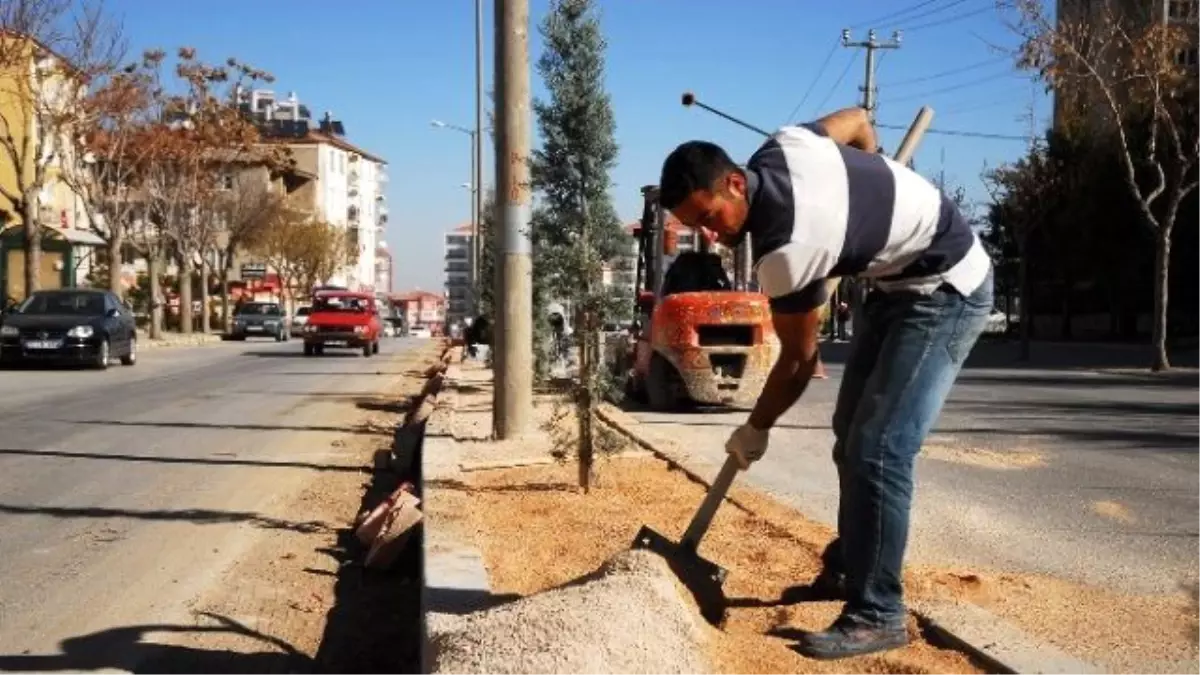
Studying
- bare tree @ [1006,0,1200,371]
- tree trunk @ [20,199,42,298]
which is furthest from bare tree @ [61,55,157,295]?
bare tree @ [1006,0,1200,371]

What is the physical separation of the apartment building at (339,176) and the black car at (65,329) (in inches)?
2540

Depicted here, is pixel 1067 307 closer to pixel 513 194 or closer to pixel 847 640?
pixel 513 194

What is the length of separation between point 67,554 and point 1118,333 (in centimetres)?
4463

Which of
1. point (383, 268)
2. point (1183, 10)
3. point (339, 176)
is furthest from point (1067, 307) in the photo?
point (383, 268)

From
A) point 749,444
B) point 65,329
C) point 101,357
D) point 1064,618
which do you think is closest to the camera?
point 749,444

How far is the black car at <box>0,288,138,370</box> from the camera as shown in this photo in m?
24.1

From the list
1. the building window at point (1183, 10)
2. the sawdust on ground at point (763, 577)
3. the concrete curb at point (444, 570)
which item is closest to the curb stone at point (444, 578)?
the concrete curb at point (444, 570)

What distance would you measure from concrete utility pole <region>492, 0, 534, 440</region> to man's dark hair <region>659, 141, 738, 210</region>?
6028 millimetres

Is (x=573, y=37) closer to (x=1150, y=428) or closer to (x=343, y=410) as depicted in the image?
(x=1150, y=428)

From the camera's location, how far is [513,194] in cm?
989

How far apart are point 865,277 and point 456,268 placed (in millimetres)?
53131

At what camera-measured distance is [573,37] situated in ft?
27.0

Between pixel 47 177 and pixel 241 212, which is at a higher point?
pixel 47 177

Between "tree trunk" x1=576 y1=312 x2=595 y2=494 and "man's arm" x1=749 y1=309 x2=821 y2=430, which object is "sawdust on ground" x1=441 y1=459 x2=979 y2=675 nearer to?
"tree trunk" x1=576 y1=312 x2=595 y2=494
